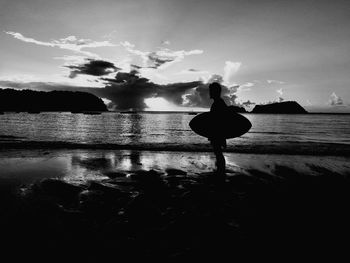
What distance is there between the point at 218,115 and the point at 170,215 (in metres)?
3.75

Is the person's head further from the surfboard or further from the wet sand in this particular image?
the wet sand

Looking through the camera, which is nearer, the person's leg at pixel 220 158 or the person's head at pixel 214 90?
the person's head at pixel 214 90

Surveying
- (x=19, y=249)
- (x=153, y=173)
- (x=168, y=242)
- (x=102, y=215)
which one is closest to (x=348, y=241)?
(x=168, y=242)

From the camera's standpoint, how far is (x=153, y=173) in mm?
8414

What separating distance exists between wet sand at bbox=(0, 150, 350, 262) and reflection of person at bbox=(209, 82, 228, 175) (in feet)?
2.17

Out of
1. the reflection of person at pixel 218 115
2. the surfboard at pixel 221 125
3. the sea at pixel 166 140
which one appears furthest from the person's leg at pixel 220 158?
the sea at pixel 166 140

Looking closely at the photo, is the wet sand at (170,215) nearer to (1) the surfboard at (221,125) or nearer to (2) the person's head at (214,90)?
(1) the surfboard at (221,125)

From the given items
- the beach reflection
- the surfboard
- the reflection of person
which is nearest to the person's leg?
the reflection of person

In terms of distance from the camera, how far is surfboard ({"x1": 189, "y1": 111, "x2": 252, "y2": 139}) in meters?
A: 7.28

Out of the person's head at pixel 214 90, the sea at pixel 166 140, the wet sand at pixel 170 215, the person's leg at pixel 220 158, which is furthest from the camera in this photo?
the sea at pixel 166 140

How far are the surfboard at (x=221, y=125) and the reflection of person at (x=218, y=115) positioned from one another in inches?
3.8

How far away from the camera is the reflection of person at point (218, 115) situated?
676 cm

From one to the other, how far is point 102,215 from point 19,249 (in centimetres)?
149

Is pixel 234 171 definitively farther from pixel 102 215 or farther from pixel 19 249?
pixel 19 249
